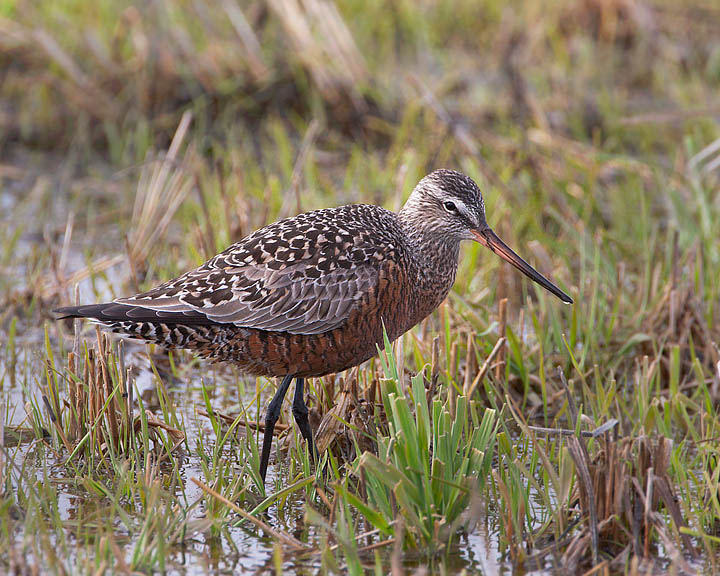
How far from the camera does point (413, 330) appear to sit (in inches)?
214

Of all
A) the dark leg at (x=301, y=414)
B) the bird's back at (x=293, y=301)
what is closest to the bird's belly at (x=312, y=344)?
the bird's back at (x=293, y=301)

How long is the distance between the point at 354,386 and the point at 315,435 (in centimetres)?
29

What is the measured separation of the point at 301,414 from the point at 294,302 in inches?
18.4

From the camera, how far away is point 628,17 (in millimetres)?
10031

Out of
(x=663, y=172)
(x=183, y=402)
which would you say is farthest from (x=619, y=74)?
(x=183, y=402)

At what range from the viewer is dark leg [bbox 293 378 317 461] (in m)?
4.38

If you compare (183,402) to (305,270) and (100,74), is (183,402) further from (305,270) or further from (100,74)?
(100,74)

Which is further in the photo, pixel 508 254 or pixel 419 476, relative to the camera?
pixel 508 254

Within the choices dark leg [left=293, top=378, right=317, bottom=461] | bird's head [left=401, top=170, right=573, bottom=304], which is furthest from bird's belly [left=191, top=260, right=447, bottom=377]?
bird's head [left=401, top=170, right=573, bottom=304]

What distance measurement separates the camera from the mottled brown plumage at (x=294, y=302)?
13.9 ft

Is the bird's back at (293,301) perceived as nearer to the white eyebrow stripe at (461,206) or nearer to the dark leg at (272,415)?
the dark leg at (272,415)

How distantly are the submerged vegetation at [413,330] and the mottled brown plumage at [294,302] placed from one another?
187mm

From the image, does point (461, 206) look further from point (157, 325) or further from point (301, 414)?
point (157, 325)

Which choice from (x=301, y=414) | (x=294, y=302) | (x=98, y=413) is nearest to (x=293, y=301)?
(x=294, y=302)
